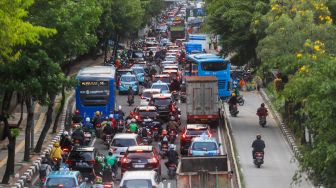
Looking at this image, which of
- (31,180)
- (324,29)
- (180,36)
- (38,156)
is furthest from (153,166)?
(180,36)

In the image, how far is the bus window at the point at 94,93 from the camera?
53.1 metres

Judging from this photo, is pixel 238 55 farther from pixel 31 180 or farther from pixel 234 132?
pixel 31 180

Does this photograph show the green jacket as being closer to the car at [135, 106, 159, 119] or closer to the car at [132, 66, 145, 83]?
the car at [135, 106, 159, 119]

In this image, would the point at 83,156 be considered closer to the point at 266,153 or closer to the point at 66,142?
the point at 66,142

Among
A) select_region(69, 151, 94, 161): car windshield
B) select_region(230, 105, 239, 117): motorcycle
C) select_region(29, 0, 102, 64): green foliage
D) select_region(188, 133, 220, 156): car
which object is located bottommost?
select_region(230, 105, 239, 117): motorcycle

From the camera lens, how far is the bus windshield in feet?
203

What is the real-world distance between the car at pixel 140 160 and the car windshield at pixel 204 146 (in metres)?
3.46

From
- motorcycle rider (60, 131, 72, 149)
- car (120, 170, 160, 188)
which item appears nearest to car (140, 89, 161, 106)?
motorcycle rider (60, 131, 72, 149)

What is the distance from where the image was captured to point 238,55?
209 feet

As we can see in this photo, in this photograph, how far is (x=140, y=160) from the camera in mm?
36000

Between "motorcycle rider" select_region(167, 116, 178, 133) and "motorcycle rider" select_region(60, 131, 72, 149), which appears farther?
"motorcycle rider" select_region(167, 116, 178, 133)

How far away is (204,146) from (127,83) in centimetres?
2863

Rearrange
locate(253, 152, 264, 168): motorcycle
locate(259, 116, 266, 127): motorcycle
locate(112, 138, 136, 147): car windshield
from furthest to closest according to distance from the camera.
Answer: locate(259, 116, 266, 127): motorcycle → locate(112, 138, 136, 147): car windshield → locate(253, 152, 264, 168): motorcycle

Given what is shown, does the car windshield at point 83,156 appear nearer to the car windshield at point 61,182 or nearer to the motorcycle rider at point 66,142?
the car windshield at point 61,182
